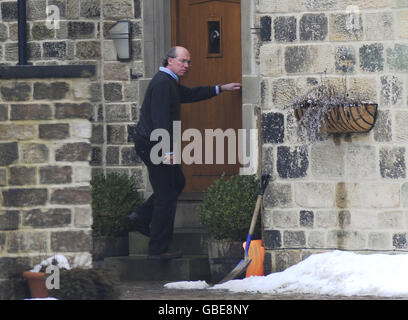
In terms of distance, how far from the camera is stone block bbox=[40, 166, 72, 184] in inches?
315

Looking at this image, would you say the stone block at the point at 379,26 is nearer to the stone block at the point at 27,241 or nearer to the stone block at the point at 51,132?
the stone block at the point at 51,132

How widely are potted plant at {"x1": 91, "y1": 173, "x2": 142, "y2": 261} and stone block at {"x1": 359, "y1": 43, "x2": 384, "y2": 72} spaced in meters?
2.68

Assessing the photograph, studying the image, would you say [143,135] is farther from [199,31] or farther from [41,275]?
[41,275]

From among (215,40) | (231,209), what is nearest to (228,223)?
(231,209)

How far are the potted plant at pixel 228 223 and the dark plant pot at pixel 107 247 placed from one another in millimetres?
1038

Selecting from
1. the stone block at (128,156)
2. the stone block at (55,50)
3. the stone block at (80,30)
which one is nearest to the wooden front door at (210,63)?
the stone block at (128,156)

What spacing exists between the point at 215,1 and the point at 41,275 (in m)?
4.56

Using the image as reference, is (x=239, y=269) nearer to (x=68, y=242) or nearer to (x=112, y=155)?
(x=68, y=242)

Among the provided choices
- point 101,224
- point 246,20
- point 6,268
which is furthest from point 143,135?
point 6,268

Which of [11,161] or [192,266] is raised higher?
[11,161]

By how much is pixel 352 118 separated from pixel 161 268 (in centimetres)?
226

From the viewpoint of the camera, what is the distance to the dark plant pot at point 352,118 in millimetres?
9250

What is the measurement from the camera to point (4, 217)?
316 inches

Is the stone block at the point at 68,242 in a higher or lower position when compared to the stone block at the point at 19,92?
lower
